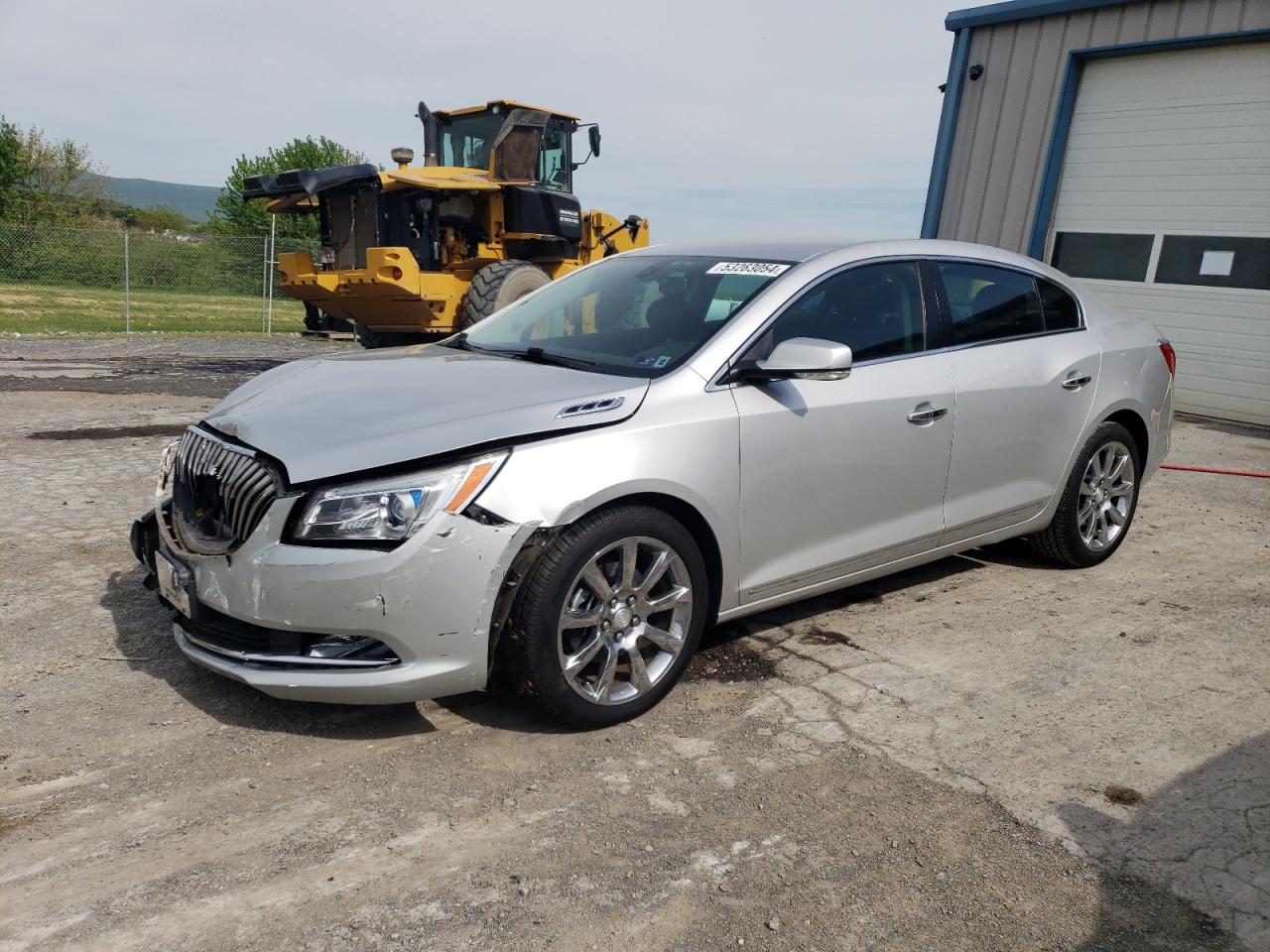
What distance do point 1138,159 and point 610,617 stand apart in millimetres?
10428

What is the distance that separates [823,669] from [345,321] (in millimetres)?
9841

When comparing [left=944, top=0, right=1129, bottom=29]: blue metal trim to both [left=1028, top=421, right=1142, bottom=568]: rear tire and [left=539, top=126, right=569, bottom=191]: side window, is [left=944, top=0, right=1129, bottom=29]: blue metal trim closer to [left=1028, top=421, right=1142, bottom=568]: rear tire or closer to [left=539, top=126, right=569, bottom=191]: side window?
[left=539, top=126, right=569, bottom=191]: side window

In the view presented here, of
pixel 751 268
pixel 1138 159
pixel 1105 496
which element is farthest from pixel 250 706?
pixel 1138 159

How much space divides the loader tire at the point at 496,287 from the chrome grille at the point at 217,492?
6.63 m

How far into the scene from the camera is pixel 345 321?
1230cm

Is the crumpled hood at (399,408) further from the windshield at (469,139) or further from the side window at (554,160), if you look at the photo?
the windshield at (469,139)

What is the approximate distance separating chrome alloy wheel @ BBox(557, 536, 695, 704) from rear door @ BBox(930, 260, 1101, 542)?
152cm

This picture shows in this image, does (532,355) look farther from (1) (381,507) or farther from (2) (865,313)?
(2) (865,313)

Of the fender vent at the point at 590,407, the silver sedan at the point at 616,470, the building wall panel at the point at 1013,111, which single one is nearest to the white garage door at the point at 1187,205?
the building wall panel at the point at 1013,111

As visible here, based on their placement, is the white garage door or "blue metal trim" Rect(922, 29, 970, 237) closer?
the white garage door

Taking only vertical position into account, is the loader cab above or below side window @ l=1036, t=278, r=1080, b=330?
above

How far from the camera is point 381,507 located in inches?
114

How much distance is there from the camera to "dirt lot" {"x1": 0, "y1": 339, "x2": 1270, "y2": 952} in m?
2.38

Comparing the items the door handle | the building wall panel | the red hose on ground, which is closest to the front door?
the door handle
